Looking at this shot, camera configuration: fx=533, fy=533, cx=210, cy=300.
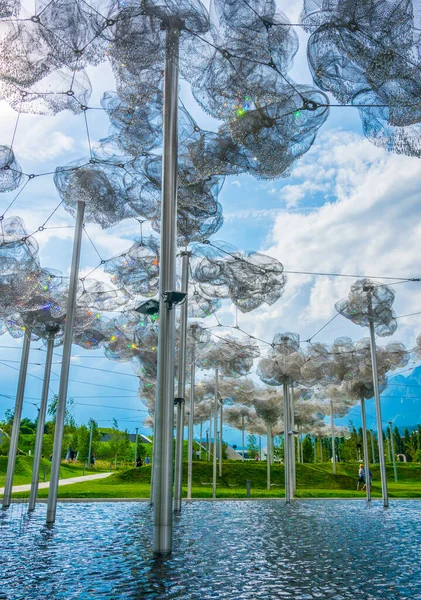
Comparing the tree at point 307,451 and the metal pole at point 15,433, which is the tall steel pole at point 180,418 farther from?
the tree at point 307,451

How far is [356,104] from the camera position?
25.6ft

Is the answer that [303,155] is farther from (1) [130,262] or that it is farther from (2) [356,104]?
(1) [130,262]

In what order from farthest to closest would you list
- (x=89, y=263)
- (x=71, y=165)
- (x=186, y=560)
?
(x=89, y=263), (x=71, y=165), (x=186, y=560)

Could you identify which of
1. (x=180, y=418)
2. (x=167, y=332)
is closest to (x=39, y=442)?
(x=180, y=418)

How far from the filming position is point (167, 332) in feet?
27.7

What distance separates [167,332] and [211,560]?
10.9ft

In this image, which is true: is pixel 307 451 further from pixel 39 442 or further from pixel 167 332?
pixel 167 332

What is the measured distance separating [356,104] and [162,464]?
6.03 meters

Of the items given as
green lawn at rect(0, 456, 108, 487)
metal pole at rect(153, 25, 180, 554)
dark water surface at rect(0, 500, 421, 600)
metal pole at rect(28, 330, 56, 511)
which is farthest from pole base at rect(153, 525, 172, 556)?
green lawn at rect(0, 456, 108, 487)

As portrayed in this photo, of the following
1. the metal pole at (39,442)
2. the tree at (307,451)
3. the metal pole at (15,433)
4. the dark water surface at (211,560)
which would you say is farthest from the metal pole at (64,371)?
the tree at (307,451)

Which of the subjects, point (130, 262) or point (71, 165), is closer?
point (71, 165)

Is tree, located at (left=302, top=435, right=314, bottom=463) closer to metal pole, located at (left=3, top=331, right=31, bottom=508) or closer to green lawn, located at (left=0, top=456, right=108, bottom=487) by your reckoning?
green lawn, located at (left=0, top=456, right=108, bottom=487)

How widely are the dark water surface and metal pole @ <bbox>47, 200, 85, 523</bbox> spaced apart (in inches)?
26.0

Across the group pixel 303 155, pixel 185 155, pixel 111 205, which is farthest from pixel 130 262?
pixel 303 155
